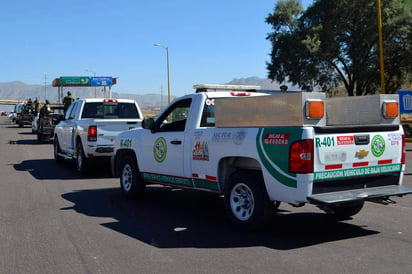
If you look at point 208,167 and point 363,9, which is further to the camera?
point 363,9

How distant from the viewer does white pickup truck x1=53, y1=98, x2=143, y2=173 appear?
39.8ft

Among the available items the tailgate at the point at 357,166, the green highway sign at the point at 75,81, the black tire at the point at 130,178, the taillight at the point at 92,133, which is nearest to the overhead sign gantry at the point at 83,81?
the green highway sign at the point at 75,81

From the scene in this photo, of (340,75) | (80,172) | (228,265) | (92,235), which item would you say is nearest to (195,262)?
(228,265)

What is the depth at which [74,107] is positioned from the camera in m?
14.2

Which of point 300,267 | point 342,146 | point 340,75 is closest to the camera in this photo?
point 300,267

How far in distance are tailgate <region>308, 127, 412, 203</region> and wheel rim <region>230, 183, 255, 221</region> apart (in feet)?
3.27

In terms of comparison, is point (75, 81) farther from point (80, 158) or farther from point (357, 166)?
point (357, 166)

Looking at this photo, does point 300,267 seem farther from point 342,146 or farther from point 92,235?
point 92,235

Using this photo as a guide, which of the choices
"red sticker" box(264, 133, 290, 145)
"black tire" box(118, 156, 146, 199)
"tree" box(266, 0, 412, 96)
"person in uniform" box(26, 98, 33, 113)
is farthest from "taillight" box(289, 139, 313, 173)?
"person in uniform" box(26, 98, 33, 113)

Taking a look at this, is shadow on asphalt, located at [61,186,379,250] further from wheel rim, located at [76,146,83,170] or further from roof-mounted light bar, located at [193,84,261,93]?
wheel rim, located at [76,146,83,170]

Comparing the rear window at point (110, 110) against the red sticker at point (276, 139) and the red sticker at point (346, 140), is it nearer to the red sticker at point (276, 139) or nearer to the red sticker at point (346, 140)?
the red sticker at point (276, 139)

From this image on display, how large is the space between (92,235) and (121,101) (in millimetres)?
7448

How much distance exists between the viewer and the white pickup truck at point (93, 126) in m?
12.1

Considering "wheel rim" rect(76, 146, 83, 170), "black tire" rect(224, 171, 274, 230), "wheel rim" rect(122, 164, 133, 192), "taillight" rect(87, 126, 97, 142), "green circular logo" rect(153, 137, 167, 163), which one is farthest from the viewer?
"wheel rim" rect(76, 146, 83, 170)
